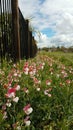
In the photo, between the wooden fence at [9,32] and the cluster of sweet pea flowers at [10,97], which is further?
the wooden fence at [9,32]

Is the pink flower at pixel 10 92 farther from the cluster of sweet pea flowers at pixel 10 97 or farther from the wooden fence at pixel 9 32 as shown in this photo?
the wooden fence at pixel 9 32

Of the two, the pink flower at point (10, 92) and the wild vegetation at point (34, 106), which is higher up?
the pink flower at point (10, 92)

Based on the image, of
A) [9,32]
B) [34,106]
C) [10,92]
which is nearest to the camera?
[10,92]

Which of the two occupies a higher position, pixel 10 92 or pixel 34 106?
pixel 10 92

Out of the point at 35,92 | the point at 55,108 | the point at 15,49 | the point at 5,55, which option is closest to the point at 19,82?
the point at 35,92

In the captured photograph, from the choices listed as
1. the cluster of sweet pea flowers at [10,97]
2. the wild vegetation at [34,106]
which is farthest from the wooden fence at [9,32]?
the cluster of sweet pea flowers at [10,97]

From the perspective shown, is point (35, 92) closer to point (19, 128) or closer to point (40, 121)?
point (40, 121)

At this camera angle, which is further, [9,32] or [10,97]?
[9,32]

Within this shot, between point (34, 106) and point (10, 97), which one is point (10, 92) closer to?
point (10, 97)

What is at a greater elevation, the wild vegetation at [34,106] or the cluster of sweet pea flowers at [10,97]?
the cluster of sweet pea flowers at [10,97]

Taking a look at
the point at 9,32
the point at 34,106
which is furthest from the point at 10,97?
the point at 9,32

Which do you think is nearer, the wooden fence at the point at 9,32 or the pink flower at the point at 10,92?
the pink flower at the point at 10,92

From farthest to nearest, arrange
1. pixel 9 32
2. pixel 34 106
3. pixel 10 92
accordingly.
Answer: pixel 9 32 → pixel 34 106 → pixel 10 92

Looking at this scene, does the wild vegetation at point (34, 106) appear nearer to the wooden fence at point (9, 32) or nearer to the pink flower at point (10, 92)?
the pink flower at point (10, 92)
